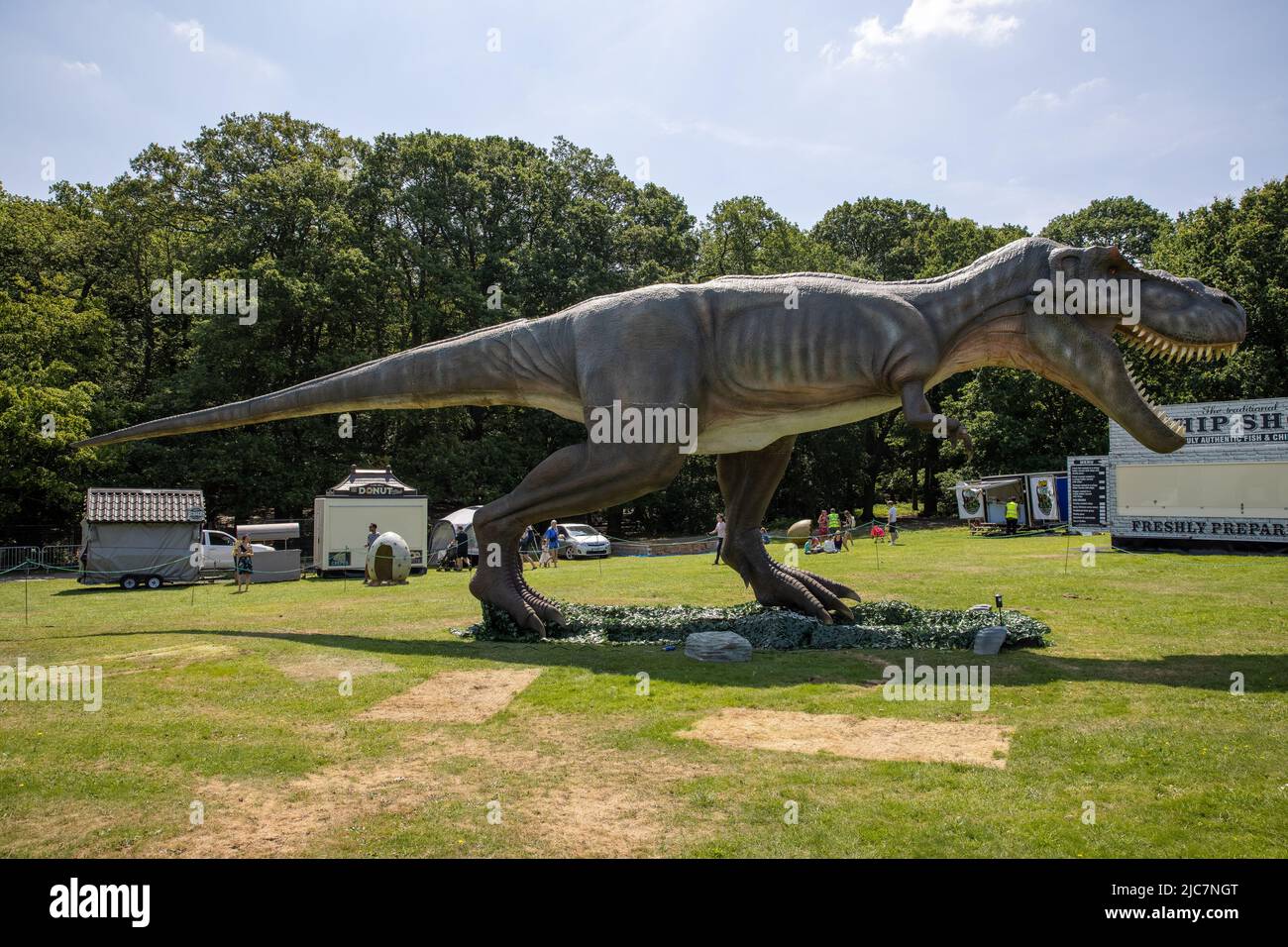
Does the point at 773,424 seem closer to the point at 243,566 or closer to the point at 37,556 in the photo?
the point at 243,566

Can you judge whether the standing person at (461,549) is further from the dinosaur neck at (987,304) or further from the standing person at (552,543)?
the dinosaur neck at (987,304)

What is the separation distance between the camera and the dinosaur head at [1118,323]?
26.1 feet

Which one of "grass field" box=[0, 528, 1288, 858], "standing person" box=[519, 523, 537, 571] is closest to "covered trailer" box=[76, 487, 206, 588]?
"standing person" box=[519, 523, 537, 571]

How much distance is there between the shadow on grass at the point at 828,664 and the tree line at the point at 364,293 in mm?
20479

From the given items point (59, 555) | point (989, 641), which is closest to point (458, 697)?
point (989, 641)

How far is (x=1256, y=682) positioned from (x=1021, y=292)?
3.80 meters

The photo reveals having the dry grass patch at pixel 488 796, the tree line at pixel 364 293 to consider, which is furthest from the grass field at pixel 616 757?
the tree line at pixel 364 293

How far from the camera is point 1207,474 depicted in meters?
20.7

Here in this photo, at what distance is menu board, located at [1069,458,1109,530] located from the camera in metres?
26.8

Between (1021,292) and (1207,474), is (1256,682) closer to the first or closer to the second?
(1021,292)

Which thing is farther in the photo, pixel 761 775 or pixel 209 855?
pixel 761 775

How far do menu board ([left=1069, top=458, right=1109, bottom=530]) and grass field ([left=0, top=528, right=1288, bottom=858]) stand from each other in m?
18.5
